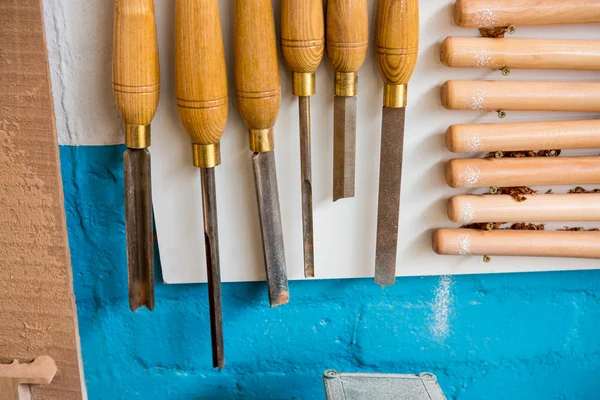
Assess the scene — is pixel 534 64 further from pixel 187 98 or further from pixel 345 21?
pixel 187 98

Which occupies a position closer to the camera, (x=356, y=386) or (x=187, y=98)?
(x=187, y=98)

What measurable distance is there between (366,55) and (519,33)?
0.20 metres

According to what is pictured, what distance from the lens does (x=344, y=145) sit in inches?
31.9

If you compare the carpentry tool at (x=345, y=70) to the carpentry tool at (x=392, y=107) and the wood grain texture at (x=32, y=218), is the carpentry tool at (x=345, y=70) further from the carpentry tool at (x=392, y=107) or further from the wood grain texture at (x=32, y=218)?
the wood grain texture at (x=32, y=218)

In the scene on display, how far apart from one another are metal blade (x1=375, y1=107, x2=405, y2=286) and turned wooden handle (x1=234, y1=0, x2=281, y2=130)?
15 centimetres

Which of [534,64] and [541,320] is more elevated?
[534,64]

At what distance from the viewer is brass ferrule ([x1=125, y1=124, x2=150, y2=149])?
0.77 metres

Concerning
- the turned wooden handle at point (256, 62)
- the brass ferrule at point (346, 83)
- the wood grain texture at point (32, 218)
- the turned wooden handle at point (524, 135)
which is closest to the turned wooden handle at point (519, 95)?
the turned wooden handle at point (524, 135)

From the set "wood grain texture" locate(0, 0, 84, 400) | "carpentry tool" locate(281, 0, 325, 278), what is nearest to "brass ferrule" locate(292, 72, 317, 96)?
"carpentry tool" locate(281, 0, 325, 278)

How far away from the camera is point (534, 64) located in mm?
796

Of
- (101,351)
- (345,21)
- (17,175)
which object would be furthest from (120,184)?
(345,21)

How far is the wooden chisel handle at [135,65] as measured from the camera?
73 centimetres

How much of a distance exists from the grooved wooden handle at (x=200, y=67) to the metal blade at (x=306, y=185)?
0.34 feet

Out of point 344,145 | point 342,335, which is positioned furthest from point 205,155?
point 342,335
